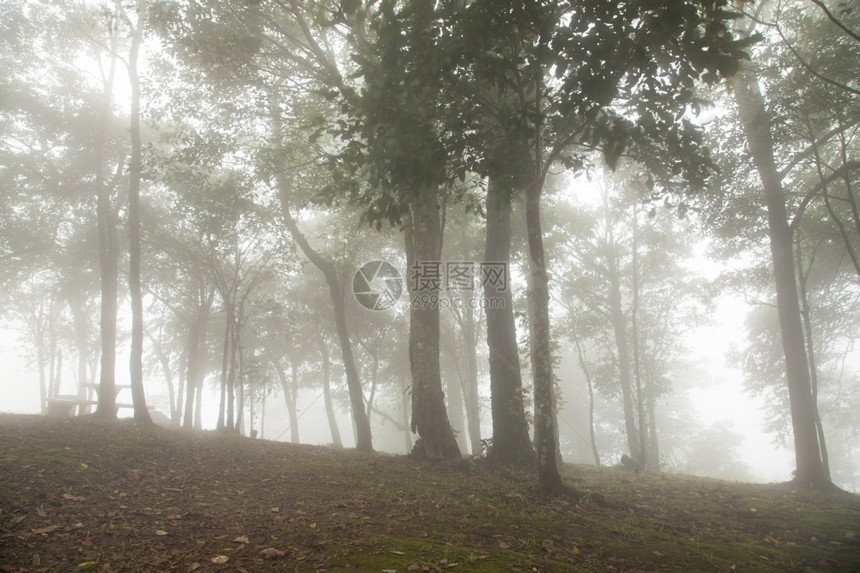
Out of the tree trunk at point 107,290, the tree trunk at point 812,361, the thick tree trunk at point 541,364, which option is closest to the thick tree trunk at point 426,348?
the thick tree trunk at point 541,364

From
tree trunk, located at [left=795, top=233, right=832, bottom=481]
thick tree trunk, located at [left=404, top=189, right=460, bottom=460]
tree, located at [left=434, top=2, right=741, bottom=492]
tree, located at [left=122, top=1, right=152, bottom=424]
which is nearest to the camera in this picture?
tree, located at [left=434, top=2, right=741, bottom=492]

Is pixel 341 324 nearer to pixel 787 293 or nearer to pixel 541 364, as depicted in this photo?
pixel 541 364

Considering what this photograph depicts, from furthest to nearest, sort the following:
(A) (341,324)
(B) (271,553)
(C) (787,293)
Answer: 1. (A) (341,324)
2. (C) (787,293)
3. (B) (271,553)

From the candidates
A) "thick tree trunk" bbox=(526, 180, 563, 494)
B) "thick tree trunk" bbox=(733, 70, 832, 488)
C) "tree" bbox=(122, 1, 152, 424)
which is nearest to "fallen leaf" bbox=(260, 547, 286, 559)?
"thick tree trunk" bbox=(526, 180, 563, 494)

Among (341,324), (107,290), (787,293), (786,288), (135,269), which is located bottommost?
(341,324)

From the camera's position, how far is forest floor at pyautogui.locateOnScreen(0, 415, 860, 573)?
434 centimetres

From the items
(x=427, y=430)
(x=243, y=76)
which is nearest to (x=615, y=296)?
(x=427, y=430)

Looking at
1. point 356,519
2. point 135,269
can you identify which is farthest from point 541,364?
point 135,269

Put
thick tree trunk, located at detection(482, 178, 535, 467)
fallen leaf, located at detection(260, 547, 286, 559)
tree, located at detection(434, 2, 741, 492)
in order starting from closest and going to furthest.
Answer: fallen leaf, located at detection(260, 547, 286, 559), tree, located at detection(434, 2, 741, 492), thick tree trunk, located at detection(482, 178, 535, 467)

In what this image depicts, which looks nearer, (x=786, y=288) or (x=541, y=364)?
(x=541, y=364)

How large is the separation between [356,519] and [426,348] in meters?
4.83

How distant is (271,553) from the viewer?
4.31 meters

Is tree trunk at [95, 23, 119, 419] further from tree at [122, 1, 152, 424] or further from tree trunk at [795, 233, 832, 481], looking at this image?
tree trunk at [795, 233, 832, 481]

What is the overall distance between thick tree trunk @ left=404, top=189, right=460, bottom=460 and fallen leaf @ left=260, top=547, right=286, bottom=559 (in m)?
5.54
